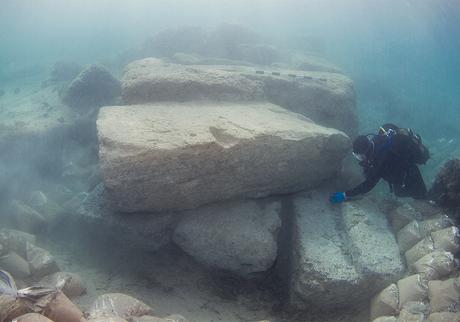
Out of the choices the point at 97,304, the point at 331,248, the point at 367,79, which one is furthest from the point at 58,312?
the point at 367,79

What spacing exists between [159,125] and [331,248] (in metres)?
3.37

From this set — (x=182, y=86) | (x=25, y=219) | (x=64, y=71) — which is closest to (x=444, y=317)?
(x=182, y=86)

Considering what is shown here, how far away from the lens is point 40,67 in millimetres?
23797

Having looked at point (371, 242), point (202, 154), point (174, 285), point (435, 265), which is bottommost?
point (174, 285)

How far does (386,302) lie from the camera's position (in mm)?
4586

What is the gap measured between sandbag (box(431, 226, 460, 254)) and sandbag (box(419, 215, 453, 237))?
5.9 inches

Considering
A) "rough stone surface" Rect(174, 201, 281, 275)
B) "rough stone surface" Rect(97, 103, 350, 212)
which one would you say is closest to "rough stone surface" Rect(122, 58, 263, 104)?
"rough stone surface" Rect(97, 103, 350, 212)

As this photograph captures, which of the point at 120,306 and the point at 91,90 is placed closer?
the point at 120,306

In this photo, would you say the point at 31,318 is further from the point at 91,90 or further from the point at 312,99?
the point at 91,90

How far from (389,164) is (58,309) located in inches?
223

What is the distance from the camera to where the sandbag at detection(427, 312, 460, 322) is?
378cm

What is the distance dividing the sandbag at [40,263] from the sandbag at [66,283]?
0.21 metres

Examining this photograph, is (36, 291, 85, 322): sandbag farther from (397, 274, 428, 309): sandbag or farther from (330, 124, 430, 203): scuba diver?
(330, 124, 430, 203): scuba diver

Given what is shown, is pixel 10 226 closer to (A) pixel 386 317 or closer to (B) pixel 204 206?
(B) pixel 204 206
